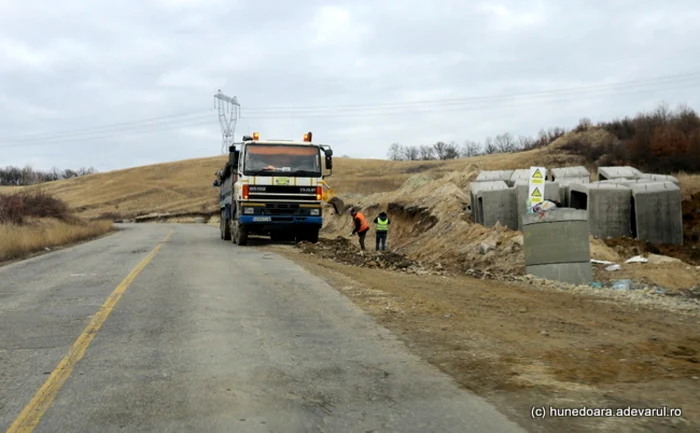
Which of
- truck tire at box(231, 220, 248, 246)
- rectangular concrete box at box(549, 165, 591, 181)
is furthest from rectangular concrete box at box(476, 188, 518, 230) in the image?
truck tire at box(231, 220, 248, 246)

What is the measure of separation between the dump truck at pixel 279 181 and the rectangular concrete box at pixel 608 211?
8.08 metres

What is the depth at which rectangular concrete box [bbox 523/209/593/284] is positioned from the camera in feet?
41.3

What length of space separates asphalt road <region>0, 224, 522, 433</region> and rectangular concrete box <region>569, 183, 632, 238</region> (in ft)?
Result: 28.1

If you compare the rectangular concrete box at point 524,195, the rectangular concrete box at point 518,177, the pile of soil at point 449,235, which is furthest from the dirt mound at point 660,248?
the rectangular concrete box at point 518,177

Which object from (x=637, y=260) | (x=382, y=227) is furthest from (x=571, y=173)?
(x=637, y=260)

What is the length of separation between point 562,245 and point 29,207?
114ft

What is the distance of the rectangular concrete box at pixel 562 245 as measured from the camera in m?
12.6

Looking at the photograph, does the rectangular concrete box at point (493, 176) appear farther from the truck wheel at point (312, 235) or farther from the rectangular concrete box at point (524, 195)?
the truck wheel at point (312, 235)

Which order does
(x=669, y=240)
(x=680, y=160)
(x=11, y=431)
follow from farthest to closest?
(x=680, y=160) → (x=669, y=240) → (x=11, y=431)

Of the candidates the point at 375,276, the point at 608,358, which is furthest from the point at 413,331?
the point at 375,276

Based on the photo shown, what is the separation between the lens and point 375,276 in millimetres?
13586

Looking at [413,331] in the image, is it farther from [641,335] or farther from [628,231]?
[628,231]

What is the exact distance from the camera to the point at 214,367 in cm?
621

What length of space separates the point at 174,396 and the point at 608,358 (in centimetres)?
409
